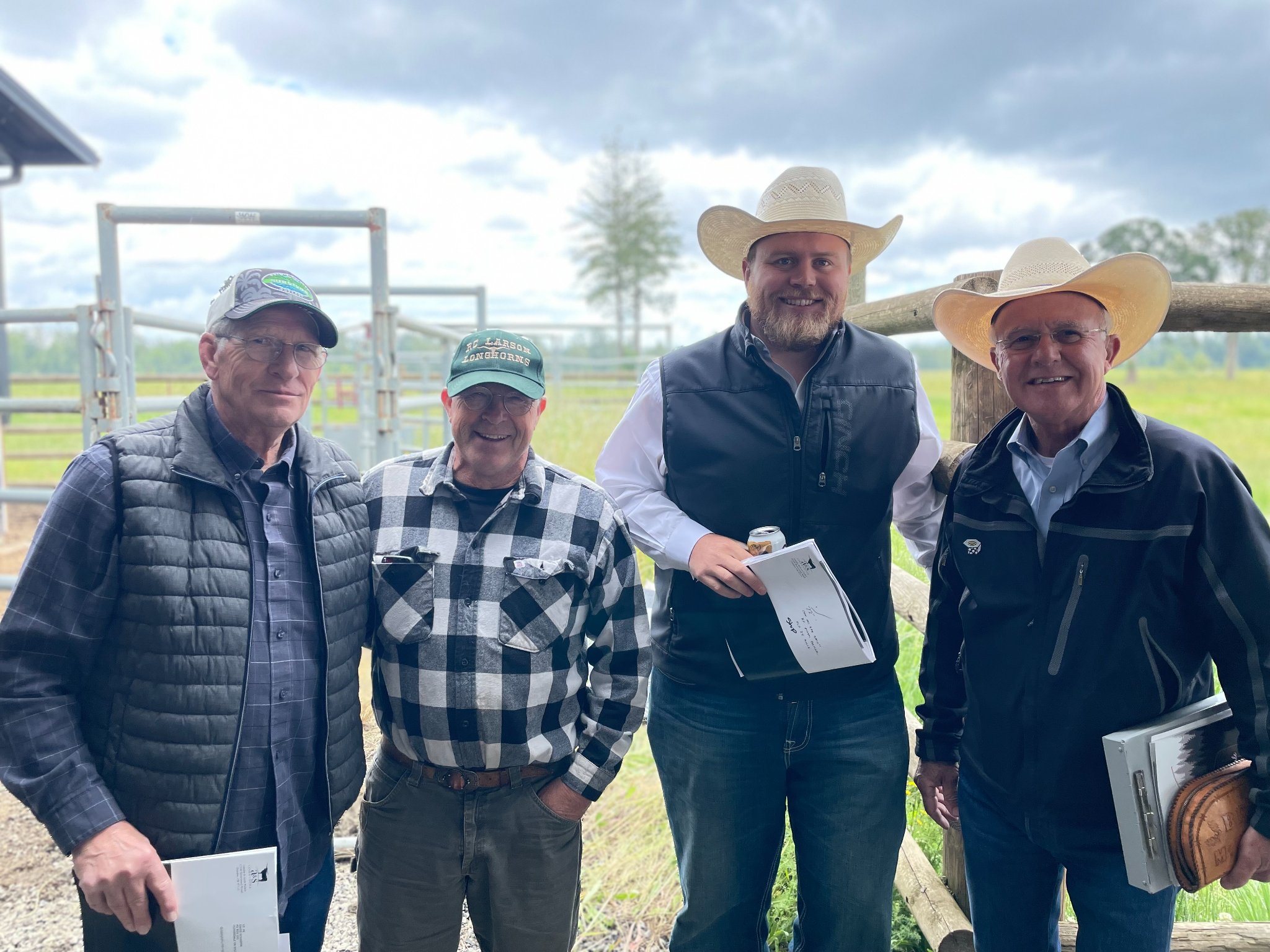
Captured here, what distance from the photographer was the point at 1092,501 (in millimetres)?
1582

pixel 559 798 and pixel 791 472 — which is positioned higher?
pixel 791 472

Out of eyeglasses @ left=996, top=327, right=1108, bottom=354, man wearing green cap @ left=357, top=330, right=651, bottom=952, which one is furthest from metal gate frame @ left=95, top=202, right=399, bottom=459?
eyeglasses @ left=996, top=327, right=1108, bottom=354

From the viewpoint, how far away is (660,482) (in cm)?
221

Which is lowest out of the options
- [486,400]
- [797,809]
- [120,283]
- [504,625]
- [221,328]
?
[797,809]

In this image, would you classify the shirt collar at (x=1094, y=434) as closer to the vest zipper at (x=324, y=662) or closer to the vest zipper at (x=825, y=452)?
the vest zipper at (x=825, y=452)

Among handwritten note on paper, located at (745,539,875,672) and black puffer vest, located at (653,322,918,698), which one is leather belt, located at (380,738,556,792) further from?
handwritten note on paper, located at (745,539,875,672)

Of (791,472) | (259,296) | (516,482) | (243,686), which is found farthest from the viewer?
(791,472)

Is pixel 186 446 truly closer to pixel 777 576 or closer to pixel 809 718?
pixel 777 576

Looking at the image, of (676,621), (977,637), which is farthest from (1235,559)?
(676,621)

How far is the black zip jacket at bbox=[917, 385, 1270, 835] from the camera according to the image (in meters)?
1.48

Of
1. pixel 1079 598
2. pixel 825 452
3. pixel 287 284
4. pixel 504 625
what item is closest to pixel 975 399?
pixel 825 452

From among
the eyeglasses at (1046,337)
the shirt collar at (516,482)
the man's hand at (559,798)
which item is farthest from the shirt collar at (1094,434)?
the man's hand at (559,798)

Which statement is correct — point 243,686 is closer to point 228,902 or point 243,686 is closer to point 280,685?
point 280,685

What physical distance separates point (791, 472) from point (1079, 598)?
2.20ft
